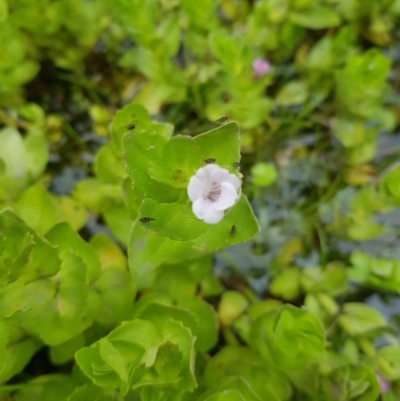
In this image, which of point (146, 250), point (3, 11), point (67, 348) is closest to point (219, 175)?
point (146, 250)

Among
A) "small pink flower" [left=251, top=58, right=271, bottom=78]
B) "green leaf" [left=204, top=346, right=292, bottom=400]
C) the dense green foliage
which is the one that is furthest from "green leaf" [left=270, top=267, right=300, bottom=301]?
"small pink flower" [left=251, top=58, right=271, bottom=78]

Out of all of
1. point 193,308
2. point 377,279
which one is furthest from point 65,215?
point 377,279

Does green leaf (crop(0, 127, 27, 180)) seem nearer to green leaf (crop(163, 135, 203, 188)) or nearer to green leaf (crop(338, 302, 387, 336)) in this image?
green leaf (crop(163, 135, 203, 188))

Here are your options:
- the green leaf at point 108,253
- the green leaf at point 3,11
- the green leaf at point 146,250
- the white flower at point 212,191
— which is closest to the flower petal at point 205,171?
the white flower at point 212,191

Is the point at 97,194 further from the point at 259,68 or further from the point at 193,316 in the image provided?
the point at 259,68

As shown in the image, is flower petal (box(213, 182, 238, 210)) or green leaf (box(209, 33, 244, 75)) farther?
green leaf (box(209, 33, 244, 75))

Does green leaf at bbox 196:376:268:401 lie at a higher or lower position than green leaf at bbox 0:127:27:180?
lower

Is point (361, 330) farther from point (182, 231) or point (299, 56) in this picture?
point (299, 56)

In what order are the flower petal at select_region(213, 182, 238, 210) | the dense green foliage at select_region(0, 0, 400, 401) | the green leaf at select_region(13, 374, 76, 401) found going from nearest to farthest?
the flower petal at select_region(213, 182, 238, 210), the dense green foliage at select_region(0, 0, 400, 401), the green leaf at select_region(13, 374, 76, 401)
